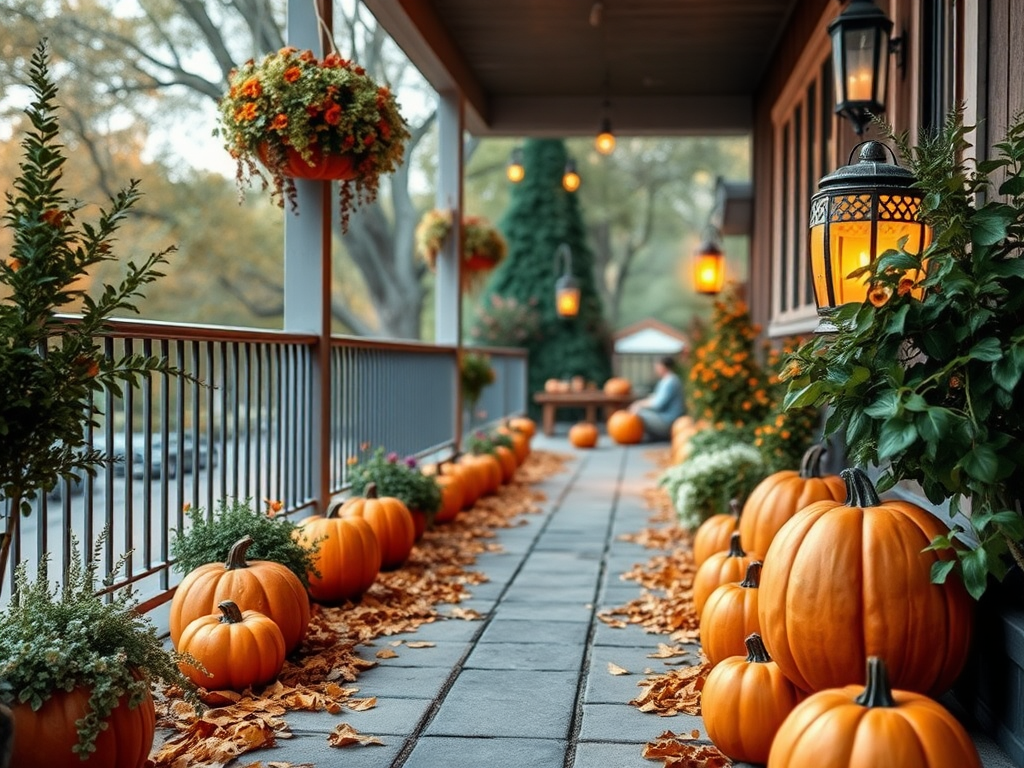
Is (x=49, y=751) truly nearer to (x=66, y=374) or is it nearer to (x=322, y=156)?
(x=66, y=374)

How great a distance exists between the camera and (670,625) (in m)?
3.79

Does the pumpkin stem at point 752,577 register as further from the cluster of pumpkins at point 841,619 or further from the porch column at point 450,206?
the porch column at point 450,206

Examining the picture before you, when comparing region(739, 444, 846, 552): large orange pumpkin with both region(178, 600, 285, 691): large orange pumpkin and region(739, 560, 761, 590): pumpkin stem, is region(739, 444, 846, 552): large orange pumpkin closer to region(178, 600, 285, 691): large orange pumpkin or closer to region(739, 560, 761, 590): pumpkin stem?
region(739, 560, 761, 590): pumpkin stem

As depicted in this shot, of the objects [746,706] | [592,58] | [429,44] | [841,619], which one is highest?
[592,58]

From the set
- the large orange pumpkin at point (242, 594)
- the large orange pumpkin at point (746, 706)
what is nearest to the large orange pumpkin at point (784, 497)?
the large orange pumpkin at point (746, 706)

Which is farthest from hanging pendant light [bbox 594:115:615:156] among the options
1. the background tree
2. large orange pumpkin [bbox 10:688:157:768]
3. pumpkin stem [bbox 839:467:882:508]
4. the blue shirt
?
large orange pumpkin [bbox 10:688:157:768]

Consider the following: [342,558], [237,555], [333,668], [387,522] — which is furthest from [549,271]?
[333,668]

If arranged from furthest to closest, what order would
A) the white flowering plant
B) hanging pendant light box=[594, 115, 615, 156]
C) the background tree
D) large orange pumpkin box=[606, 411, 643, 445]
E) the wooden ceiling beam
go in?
1. the background tree
2. large orange pumpkin box=[606, 411, 643, 445]
3. hanging pendant light box=[594, 115, 615, 156]
4. the wooden ceiling beam
5. the white flowering plant

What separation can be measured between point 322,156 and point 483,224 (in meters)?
5.13

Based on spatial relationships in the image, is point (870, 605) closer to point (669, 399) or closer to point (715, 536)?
point (715, 536)

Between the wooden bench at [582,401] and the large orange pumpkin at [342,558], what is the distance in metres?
9.02

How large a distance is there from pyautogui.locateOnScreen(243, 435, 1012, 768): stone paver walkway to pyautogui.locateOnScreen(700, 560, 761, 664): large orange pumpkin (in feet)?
0.85

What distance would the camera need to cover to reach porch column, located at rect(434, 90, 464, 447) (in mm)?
8250

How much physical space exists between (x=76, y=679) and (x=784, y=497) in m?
2.74
